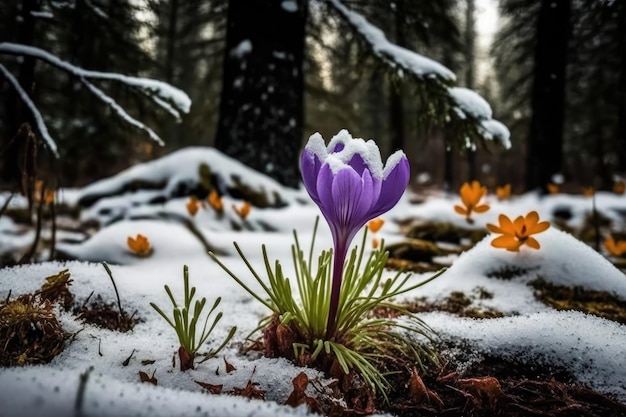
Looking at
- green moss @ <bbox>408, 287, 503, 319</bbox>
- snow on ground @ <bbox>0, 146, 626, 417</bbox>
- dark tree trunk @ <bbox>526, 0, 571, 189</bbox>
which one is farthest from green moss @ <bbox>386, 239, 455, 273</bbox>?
dark tree trunk @ <bbox>526, 0, 571, 189</bbox>

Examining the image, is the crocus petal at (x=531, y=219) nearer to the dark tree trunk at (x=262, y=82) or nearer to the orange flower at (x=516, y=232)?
the orange flower at (x=516, y=232)

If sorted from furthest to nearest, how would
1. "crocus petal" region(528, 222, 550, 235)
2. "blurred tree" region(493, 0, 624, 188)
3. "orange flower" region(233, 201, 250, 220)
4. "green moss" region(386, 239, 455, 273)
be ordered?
"blurred tree" region(493, 0, 624, 188) < "orange flower" region(233, 201, 250, 220) < "green moss" region(386, 239, 455, 273) < "crocus petal" region(528, 222, 550, 235)

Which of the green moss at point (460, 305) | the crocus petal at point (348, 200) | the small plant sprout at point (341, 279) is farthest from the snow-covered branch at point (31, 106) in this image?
the green moss at point (460, 305)

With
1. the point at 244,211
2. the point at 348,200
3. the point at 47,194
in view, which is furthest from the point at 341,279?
the point at 47,194

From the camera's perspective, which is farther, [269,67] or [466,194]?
[269,67]

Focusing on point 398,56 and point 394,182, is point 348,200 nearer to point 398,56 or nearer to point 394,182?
point 394,182

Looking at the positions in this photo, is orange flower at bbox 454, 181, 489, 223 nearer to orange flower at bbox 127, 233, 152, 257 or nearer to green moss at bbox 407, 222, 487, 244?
green moss at bbox 407, 222, 487, 244
